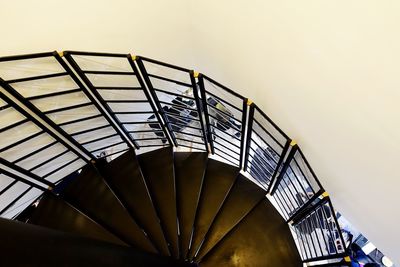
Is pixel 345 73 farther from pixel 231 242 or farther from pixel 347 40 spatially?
pixel 231 242

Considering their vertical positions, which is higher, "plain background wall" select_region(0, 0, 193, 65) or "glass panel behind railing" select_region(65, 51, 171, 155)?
"plain background wall" select_region(0, 0, 193, 65)

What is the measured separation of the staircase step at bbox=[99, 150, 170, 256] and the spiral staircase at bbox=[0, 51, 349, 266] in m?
0.01

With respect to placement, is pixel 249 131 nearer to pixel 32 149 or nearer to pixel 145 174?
pixel 145 174

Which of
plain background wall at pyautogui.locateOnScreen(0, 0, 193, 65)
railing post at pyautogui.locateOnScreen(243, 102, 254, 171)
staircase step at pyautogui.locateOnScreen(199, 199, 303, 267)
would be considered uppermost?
plain background wall at pyautogui.locateOnScreen(0, 0, 193, 65)

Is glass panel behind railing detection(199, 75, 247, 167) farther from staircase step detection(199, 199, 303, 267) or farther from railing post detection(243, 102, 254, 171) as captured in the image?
staircase step detection(199, 199, 303, 267)

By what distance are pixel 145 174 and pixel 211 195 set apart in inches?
37.6

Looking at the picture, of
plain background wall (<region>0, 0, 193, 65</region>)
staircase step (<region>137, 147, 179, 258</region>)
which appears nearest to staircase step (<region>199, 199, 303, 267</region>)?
staircase step (<region>137, 147, 179, 258</region>)

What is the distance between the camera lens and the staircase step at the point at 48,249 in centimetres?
73

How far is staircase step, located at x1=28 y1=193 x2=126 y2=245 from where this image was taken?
109 inches

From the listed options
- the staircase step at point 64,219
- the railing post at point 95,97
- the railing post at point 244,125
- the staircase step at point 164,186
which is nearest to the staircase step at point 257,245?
the staircase step at point 164,186

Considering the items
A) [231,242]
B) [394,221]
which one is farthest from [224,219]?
[394,221]

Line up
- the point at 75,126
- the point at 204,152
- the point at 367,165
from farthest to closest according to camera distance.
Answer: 1. the point at 204,152
2. the point at 75,126
3. the point at 367,165

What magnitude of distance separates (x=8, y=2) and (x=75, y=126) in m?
1.39

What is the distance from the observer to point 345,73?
4.83ft
